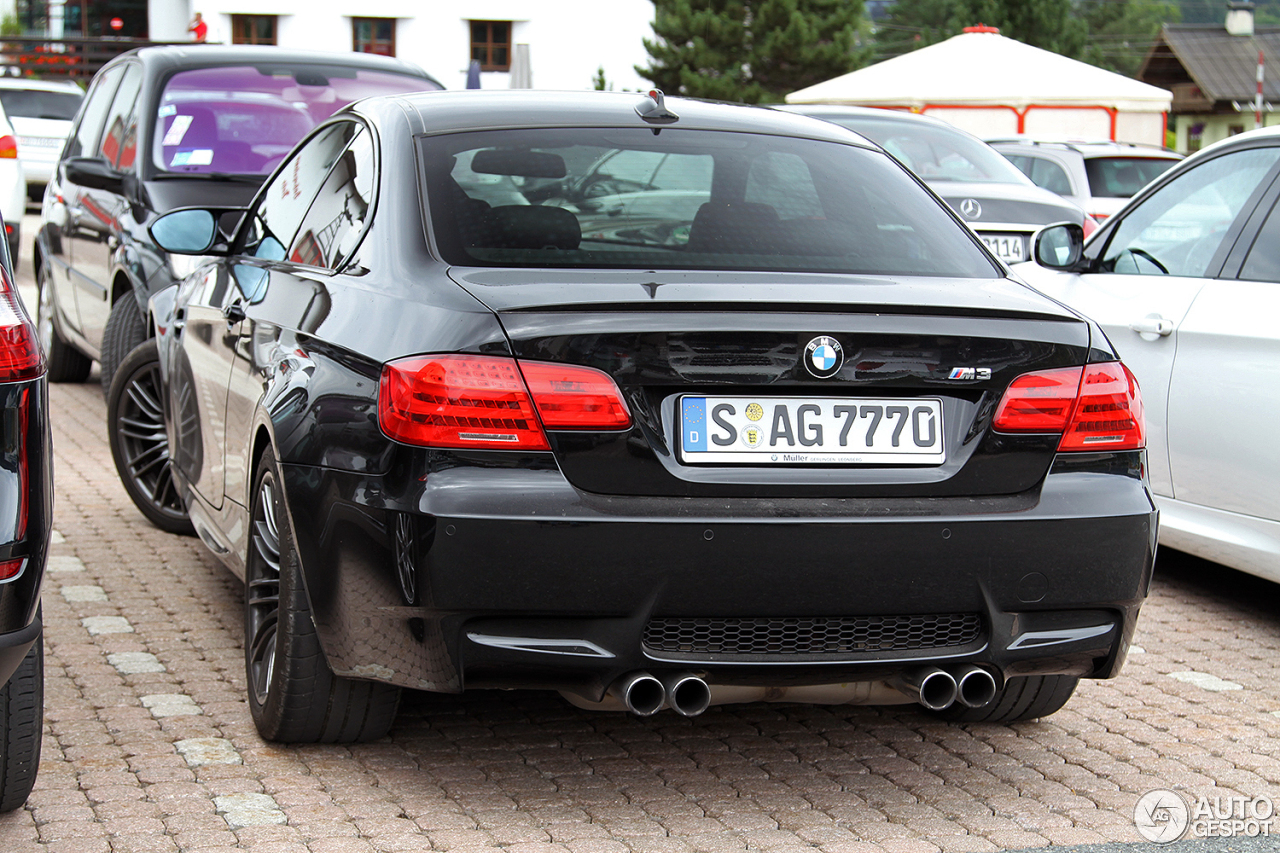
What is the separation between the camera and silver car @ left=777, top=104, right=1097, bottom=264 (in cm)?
970

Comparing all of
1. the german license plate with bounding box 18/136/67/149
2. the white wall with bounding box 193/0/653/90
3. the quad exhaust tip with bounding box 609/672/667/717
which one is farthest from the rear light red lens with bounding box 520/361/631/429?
the white wall with bounding box 193/0/653/90

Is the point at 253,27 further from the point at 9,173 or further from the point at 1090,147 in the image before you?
the point at 9,173

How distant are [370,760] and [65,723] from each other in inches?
32.0

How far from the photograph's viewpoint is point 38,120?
2475 cm

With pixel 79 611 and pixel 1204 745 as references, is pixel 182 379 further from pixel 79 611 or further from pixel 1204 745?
pixel 1204 745

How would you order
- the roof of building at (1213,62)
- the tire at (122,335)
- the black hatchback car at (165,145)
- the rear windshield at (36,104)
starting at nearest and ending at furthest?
the tire at (122,335) < the black hatchback car at (165,145) < the rear windshield at (36,104) < the roof of building at (1213,62)

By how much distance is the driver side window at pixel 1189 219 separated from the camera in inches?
218

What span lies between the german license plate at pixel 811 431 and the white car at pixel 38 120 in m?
22.9

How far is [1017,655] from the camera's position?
11.0 feet

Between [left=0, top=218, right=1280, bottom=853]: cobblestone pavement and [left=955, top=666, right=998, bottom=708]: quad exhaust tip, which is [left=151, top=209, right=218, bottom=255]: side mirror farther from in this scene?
[left=955, top=666, right=998, bottom=708]: quad exhaust tip

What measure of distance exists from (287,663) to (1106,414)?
6.04 feet

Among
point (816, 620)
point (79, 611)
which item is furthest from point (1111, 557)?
point (79, 611)

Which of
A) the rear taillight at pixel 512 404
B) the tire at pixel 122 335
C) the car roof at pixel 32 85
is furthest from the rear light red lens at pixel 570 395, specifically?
the car roof at pixel 32 85

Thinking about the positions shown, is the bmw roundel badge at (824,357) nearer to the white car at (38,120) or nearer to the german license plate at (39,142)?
the white car at (38,120)
